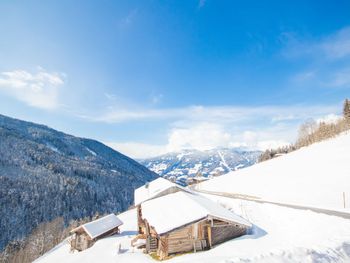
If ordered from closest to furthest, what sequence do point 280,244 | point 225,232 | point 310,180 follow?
1. point 280,244
2. point 225,232
3. point 310,180

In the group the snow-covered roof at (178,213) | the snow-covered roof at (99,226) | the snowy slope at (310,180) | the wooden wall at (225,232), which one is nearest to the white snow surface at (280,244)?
the wooden wall at (225,232)

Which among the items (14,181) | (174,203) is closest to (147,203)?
(174,203)

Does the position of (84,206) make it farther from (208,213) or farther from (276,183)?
(208,213)

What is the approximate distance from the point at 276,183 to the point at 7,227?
143746 mm

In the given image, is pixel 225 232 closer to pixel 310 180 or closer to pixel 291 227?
pixel 291 227

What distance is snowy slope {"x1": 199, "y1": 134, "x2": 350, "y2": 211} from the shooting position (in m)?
41.0

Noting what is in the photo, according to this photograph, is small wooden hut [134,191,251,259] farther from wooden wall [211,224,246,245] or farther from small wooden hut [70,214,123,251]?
small wooden hut [70,214,123,251]

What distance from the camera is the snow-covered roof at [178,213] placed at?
2455 cm

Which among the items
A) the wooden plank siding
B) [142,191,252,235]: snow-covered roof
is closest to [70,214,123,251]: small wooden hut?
[142,191,252,235]: snow-covered roof

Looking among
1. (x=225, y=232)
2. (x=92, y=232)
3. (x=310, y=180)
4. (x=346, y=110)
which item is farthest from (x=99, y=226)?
(x=346, y=110)

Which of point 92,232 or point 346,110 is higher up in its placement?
point 346,110

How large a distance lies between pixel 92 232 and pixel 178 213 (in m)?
21.6

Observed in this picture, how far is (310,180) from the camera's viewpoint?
5150cm

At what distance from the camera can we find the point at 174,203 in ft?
98.3
